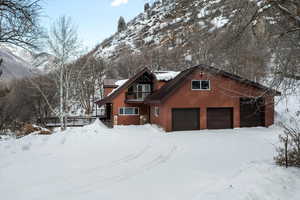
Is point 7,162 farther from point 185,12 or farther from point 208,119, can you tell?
point 208,119

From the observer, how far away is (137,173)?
636 cm

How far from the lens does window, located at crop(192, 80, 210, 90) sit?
1670 centimetres

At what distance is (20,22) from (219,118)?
49.5 feet

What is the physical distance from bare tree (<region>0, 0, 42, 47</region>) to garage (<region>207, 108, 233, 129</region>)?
1360cm

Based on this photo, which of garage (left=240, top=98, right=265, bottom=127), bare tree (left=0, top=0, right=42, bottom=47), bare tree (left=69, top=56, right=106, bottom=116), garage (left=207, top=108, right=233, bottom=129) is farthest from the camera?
bare tree (left=69, top=56, right=106, bottom=116)

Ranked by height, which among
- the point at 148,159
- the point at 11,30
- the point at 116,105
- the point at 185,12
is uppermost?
the point at 185,12

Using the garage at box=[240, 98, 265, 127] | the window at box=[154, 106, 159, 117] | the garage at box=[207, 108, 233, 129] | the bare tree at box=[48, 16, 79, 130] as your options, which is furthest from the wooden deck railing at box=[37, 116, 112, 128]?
the garage at box=[240, 98, 265, 127]

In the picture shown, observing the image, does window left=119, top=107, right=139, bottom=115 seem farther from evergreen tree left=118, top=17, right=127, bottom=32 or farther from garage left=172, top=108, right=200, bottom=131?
evergreen tree left=118, top=17, right=127, bottom=32

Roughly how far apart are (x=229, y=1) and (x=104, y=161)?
7051 millimetres

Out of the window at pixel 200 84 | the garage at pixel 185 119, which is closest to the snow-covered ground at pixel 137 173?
the garage at pixel 185 119

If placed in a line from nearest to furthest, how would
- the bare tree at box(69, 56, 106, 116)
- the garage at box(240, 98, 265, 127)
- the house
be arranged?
the house
the garage at box(240, 98, 265, 127)
the bare tree at box(69, 56, 106, 116)

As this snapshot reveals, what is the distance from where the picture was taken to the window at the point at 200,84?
54.8ft

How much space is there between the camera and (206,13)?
285 inches

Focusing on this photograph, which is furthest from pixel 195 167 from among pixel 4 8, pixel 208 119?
pixel 208 119
